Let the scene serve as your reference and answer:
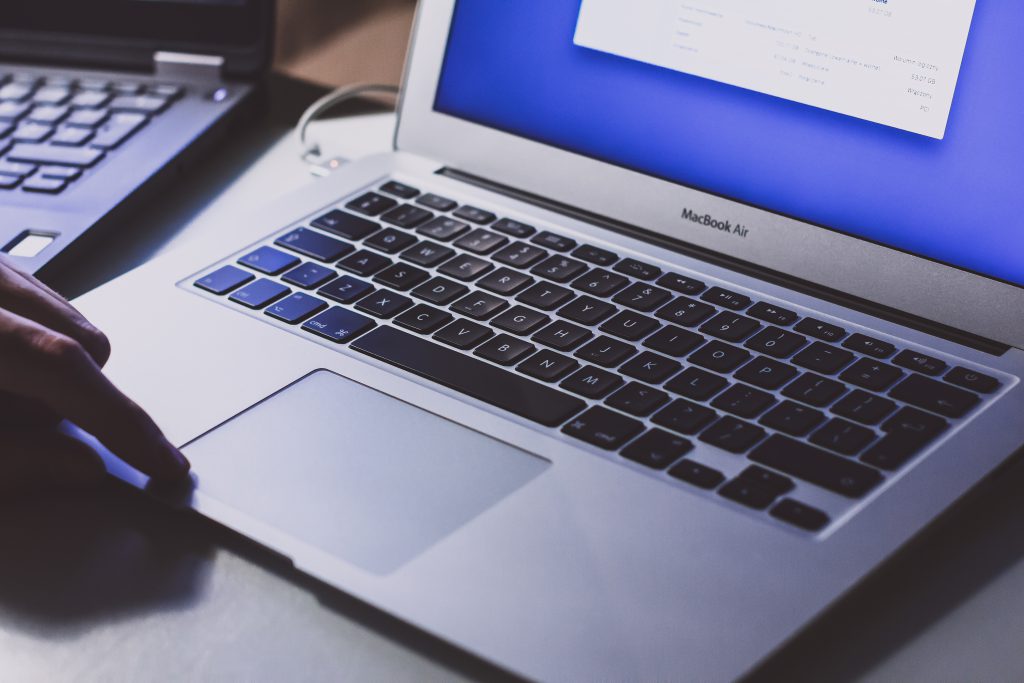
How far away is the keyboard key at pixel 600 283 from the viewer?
0.65 metres

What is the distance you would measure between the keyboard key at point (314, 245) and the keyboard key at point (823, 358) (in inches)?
11.8

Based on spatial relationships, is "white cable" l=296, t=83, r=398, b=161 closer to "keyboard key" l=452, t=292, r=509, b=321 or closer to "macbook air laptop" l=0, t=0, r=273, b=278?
"macbook air laptop" l=0, t=0, r=273, b=278

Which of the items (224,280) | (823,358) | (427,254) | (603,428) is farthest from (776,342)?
(224,280)

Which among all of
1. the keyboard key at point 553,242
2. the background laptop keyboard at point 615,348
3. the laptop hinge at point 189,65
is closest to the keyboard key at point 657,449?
the background laptop keyboard at point 615,348

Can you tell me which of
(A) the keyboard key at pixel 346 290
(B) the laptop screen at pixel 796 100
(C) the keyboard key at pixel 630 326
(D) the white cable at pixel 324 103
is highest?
(B) the laptop screen at pixel 796 100

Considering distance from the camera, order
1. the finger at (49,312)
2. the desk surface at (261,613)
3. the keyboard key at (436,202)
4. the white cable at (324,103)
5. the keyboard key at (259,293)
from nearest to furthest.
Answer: the desk surface at (261,613), the finger at (49,312), the keyboard key at (259,293), the keyboard key at (436,202), the white cable at (324,103)

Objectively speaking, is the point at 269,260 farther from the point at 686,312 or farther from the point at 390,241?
the point at 686,312

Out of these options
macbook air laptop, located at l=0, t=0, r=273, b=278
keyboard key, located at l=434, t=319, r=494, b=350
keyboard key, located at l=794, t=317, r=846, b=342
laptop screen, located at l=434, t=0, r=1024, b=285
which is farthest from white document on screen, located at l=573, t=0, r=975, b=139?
macbook air laptop, located at l=0, t=0, r=273, b=278

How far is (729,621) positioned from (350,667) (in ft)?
0.51

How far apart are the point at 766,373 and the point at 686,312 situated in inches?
2.9

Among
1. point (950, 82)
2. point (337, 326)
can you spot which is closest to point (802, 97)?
point (950, 82)

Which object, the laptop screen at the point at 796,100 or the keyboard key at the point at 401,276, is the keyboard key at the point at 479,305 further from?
the laptop screen at the point at 796,100

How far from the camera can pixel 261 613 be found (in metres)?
0.46

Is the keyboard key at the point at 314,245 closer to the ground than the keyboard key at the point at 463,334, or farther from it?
farther from it
